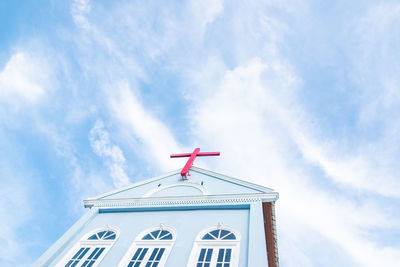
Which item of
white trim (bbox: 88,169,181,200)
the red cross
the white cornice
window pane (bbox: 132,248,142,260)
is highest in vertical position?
the red cross

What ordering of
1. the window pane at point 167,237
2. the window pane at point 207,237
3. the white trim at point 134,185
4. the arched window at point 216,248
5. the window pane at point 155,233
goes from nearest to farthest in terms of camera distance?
the arched window at point 216,248, the window pane at point 207,237, the window pane at point 167,237, the window pane at point 155,233, the white trim at point 134,185

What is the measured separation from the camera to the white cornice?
502 inches

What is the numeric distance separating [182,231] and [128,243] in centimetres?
203

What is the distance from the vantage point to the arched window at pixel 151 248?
1070 cm

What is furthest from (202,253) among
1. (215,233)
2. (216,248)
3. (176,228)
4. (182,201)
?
(182,201)

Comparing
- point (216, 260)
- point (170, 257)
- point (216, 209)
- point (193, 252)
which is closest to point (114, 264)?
point (170, 257)

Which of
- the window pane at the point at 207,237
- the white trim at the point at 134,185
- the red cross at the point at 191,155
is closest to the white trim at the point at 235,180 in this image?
the red cross at the point at 191,155

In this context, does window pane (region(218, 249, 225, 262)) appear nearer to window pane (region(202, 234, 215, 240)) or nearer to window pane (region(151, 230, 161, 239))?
window pane (region(202, 234, 215, 240))

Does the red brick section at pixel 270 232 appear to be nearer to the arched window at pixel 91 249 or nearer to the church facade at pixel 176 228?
the church facade at pixel 176 228

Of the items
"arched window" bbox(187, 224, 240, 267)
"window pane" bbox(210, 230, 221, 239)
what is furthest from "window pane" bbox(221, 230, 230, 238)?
"window pane" bbox(210, 230, 221, 239)

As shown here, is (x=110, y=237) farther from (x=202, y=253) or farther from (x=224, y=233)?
(x=224, y=233)

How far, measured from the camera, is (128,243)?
11719mm

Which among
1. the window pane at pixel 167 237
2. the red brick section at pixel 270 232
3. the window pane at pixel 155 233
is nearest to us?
the window pane at pixel 167 237

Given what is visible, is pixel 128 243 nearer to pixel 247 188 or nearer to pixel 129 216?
pixel 129 216
